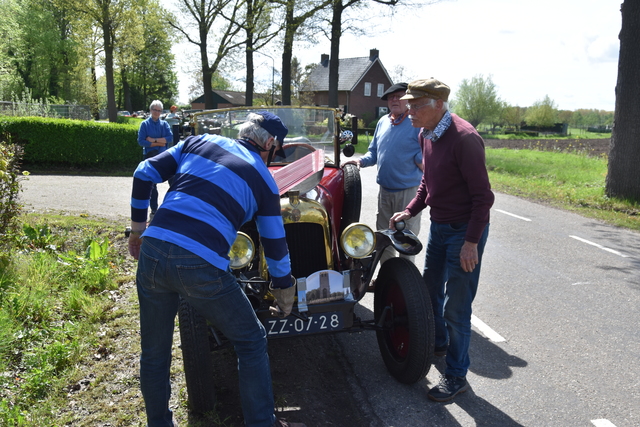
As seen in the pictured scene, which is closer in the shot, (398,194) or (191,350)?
(191,350)

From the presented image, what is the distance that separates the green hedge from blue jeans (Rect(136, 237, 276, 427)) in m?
12.7

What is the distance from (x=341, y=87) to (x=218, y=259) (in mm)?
54739

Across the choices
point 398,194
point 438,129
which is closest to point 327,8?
point 398,194

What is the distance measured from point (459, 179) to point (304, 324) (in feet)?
4.53

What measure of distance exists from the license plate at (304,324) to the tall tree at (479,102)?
72.0 m

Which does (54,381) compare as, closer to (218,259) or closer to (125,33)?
(218,259)

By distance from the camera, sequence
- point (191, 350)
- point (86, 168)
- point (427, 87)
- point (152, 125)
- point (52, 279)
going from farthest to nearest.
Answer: point (86, 168) < point (152, 125) < point (52, 279) < point (427, 87) < point (191, 350)

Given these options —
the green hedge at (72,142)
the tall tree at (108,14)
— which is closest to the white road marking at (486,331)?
the green hedge at (72,142)

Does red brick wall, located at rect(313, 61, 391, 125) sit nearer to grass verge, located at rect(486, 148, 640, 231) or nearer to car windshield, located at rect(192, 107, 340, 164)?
grass verge, located at rect(486, 148, 640, 231)

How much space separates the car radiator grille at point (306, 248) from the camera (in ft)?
11.8

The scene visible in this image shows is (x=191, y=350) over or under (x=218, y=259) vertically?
under

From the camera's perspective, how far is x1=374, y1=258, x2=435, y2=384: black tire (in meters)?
3.32

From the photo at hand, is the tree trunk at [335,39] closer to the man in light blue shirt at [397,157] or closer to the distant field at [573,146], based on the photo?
the distant field at [573,146]

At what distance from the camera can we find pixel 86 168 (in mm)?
14414
